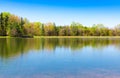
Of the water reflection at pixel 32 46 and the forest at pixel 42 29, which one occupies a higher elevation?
the forest at pixel 42 29

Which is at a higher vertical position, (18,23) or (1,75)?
(18,23)

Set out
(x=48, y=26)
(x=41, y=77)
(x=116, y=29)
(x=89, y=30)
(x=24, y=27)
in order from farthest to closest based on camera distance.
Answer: (x=116, y=29) → (x=89, y=30) → (x=48, y=26) → (x=24, y=27) → (x=41, y=77)

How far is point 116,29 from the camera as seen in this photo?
343 feet

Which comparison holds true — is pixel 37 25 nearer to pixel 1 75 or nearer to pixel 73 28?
pixel 73 28

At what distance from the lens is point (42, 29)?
88.2m

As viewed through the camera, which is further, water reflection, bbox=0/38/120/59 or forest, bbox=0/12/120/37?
forest, bbox=0/12/120/37

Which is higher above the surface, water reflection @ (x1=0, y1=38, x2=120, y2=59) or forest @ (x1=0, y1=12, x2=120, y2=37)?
forest @ (x1=0, y1=12, x2=120, y2=37)

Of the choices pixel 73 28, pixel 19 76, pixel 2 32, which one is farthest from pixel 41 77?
pixel 73 28

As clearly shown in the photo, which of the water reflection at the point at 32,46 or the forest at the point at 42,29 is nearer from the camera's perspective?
the water reflection at the point at 32,46

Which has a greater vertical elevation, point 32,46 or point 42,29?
point 42,29

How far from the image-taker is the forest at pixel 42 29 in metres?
71.6

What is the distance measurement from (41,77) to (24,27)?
2710 inches

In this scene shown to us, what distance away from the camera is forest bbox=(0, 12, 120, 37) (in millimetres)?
71550

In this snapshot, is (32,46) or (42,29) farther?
(42,29)
